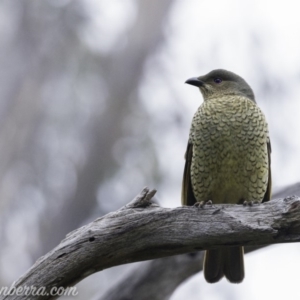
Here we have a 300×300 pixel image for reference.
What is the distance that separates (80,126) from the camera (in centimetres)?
1147

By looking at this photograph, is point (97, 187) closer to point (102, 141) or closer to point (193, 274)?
point (102, 141)

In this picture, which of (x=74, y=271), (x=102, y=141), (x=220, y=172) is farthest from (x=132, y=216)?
(x=102, y=141)

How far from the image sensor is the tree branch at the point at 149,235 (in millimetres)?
4371

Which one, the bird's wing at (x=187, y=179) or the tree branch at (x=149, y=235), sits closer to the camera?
the tree branch at (x=149, y=235)

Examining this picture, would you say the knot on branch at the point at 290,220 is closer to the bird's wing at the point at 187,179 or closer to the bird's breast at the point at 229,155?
the bird's breast at the point at 229,155

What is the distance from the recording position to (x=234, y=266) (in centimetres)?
579

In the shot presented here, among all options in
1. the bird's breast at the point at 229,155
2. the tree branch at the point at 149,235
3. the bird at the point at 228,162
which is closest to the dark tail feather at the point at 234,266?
the bird at the point at 228,162

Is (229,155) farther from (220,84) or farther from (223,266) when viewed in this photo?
(220,84)

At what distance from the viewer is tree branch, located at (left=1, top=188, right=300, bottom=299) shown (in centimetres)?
437

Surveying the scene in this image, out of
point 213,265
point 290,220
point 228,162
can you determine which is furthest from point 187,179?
point 290,220

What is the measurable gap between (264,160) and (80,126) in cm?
595

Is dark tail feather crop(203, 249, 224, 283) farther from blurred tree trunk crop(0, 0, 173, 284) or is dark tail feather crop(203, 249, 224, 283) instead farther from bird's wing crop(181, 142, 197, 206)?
blurred tree trunk crop(0, 0, 173, 284)

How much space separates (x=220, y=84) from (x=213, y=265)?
1.86 meters

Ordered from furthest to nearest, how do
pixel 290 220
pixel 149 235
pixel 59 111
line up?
pixel 59 111 → pixel 149 235 → pixel 290 220
